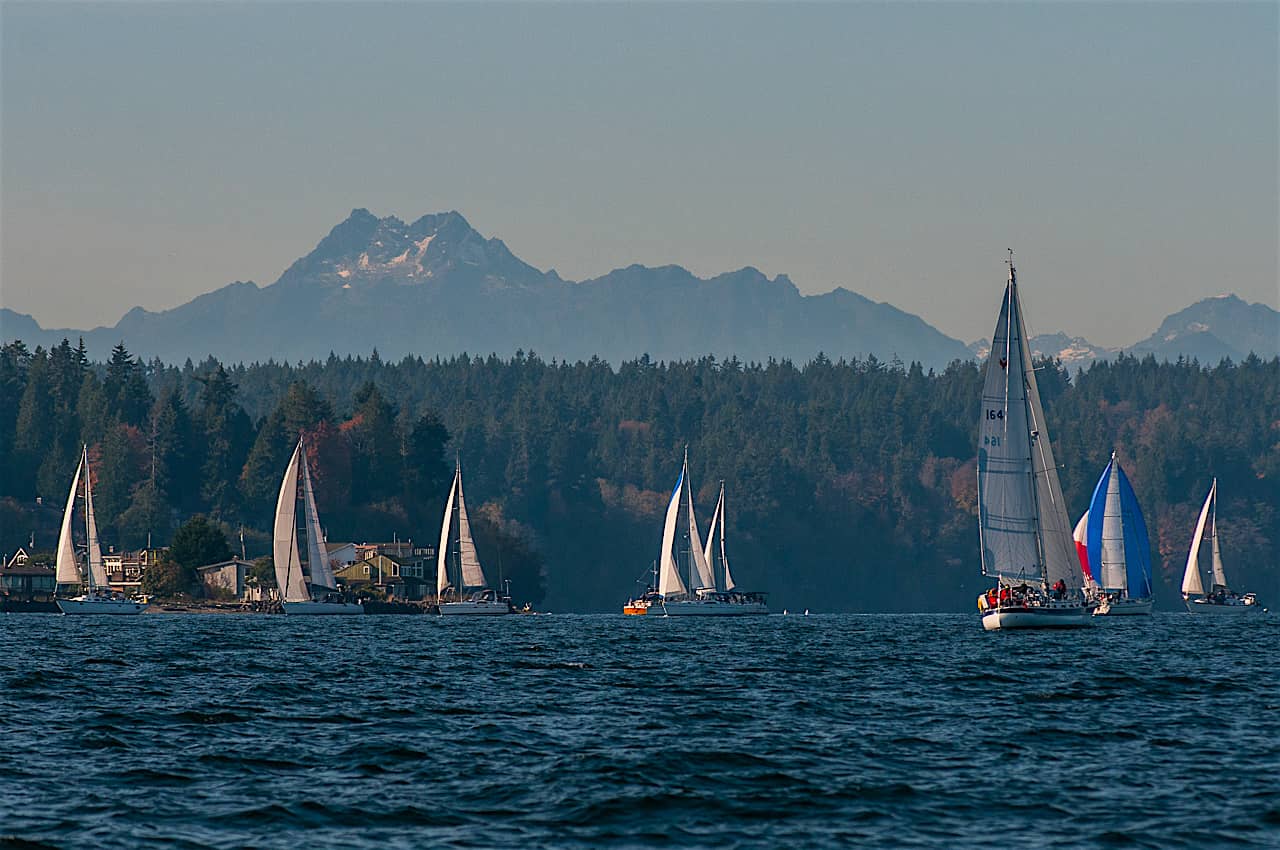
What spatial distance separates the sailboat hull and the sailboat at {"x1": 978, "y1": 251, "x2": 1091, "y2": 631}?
72510 millimetres

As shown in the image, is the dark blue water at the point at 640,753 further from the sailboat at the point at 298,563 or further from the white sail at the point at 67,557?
the white sail at the point at 67,557

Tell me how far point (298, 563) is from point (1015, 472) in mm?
75038

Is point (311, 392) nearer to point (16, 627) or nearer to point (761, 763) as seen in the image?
point (16, 627)

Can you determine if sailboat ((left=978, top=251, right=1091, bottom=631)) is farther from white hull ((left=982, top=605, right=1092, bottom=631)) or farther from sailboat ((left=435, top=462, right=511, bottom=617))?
sailboat ((left=435, top=462, right=511, bottom=617))

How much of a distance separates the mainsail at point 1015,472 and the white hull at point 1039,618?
5.46 feet

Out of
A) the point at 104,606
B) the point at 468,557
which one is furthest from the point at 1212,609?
the point at 104,606

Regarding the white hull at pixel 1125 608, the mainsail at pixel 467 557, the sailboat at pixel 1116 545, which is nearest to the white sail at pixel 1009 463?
the white hull at pixel 1125 608

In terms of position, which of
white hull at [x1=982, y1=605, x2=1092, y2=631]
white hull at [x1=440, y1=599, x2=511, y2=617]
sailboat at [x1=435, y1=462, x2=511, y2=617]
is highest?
sailboat at [x1=435, y1=462, x2=511, y2=617]

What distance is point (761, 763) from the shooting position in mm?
33719

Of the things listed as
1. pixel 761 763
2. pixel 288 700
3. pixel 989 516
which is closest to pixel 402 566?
pixel 989 516

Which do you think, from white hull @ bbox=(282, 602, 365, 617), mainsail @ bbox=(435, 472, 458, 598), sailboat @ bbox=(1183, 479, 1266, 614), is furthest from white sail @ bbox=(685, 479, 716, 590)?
sailboat @ bbox=(1183, 479, 1266, 614)

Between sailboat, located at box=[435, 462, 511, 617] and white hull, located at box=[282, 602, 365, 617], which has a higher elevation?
sailboat, located at box=[435, 462, 511, 617]

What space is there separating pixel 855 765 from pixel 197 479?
168m

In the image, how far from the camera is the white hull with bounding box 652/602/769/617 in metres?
154
